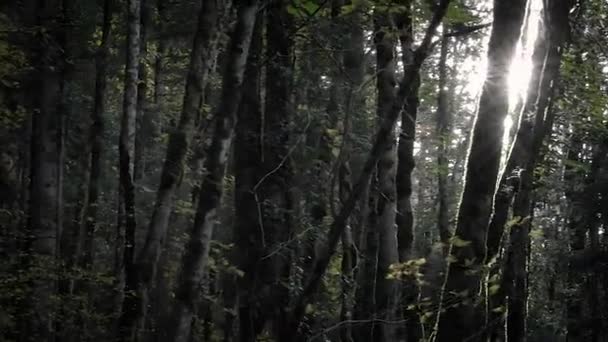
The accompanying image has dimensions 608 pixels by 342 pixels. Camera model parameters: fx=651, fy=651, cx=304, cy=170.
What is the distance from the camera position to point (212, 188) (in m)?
7.57

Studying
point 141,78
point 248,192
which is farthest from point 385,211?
point 141,78

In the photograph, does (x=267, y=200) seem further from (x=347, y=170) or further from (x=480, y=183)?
(x=347, y=170)

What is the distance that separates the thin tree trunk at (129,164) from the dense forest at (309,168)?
0.13 feet

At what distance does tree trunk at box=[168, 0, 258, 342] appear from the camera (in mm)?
7453

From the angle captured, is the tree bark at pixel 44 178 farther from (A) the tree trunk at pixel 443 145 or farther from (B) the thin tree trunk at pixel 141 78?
(A) the tree trunk at pixel 443 145

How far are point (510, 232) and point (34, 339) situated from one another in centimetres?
928

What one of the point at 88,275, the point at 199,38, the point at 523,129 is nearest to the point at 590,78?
the point at 523,129

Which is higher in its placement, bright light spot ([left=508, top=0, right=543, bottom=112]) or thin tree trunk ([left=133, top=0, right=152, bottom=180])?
thin tree trunk ([left=133, top=0, right=152, bottom=180])

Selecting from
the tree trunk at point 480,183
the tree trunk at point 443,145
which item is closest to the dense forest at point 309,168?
the tree trunk at point 480,183

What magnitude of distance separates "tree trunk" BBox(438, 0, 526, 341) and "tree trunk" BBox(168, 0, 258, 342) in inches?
116

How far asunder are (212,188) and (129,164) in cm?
415

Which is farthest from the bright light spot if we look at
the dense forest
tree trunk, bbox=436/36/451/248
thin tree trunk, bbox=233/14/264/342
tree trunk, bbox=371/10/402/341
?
tree trunk, bbox=436/36/451/248

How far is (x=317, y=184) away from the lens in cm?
1617

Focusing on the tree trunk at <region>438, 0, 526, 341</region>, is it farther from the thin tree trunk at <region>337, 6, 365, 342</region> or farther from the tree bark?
the tree bark
